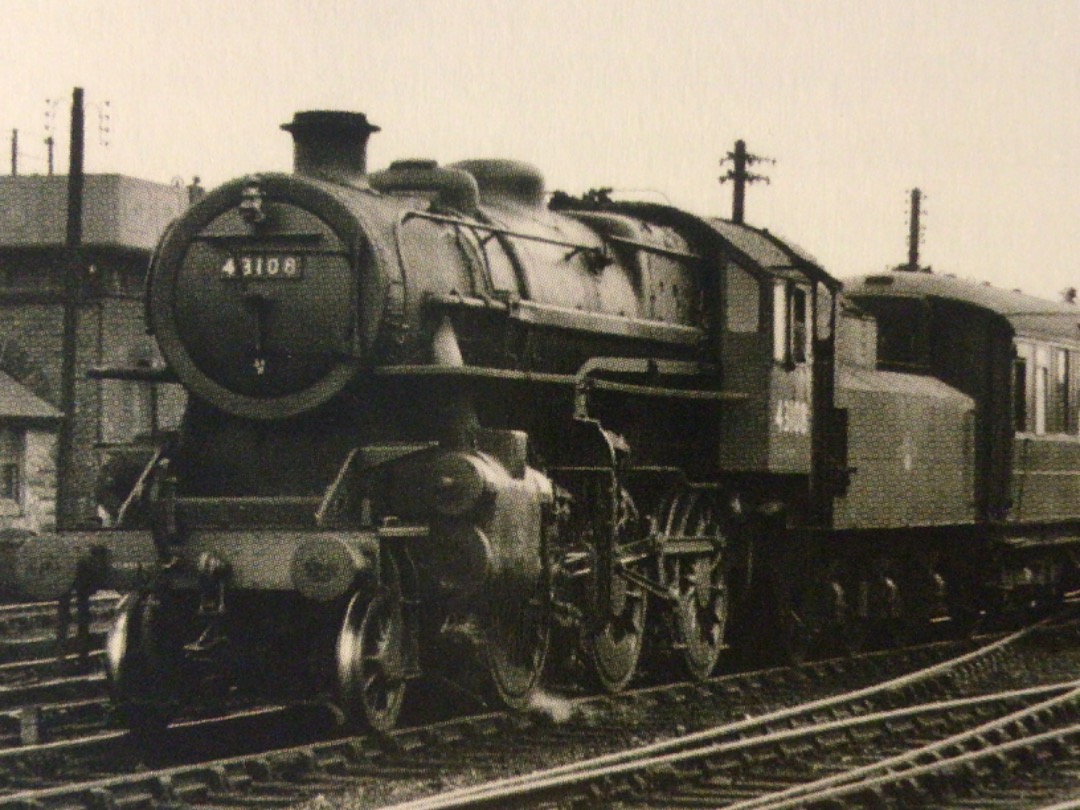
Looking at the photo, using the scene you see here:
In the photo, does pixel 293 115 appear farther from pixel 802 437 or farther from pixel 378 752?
pixel 802 437

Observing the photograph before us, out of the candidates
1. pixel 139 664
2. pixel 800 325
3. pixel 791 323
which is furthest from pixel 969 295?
pixel 139 664

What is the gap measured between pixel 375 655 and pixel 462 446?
1.26m

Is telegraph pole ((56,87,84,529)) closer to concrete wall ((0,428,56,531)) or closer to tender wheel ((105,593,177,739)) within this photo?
concrete wall ((0,428,56,531))

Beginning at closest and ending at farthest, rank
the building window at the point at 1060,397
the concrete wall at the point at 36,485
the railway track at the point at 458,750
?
1. the railway track at the point at 458,750
2. the building window at the point at 1060,397
3. the concrete wall at the point at 36,485

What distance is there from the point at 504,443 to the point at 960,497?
722 centimetres

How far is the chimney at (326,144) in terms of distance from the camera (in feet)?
32.9

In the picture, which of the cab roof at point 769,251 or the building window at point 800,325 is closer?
the cab roof at point 769,251

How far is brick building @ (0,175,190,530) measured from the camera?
3312 centimetres

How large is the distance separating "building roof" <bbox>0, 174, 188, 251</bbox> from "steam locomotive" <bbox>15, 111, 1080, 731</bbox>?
22.5 metres

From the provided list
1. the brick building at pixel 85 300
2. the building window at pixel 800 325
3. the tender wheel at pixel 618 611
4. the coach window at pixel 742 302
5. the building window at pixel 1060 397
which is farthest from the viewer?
the brick building at pixel 85 300

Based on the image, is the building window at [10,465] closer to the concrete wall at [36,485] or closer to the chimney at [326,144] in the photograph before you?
the concrete wall at [36,485]

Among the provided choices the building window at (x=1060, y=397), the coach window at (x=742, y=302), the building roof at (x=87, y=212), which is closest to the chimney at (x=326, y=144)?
the coach window at (x=742, y=302)

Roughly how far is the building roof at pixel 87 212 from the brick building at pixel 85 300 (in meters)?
0.02

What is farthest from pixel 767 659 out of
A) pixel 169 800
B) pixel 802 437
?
pixel 169 800
